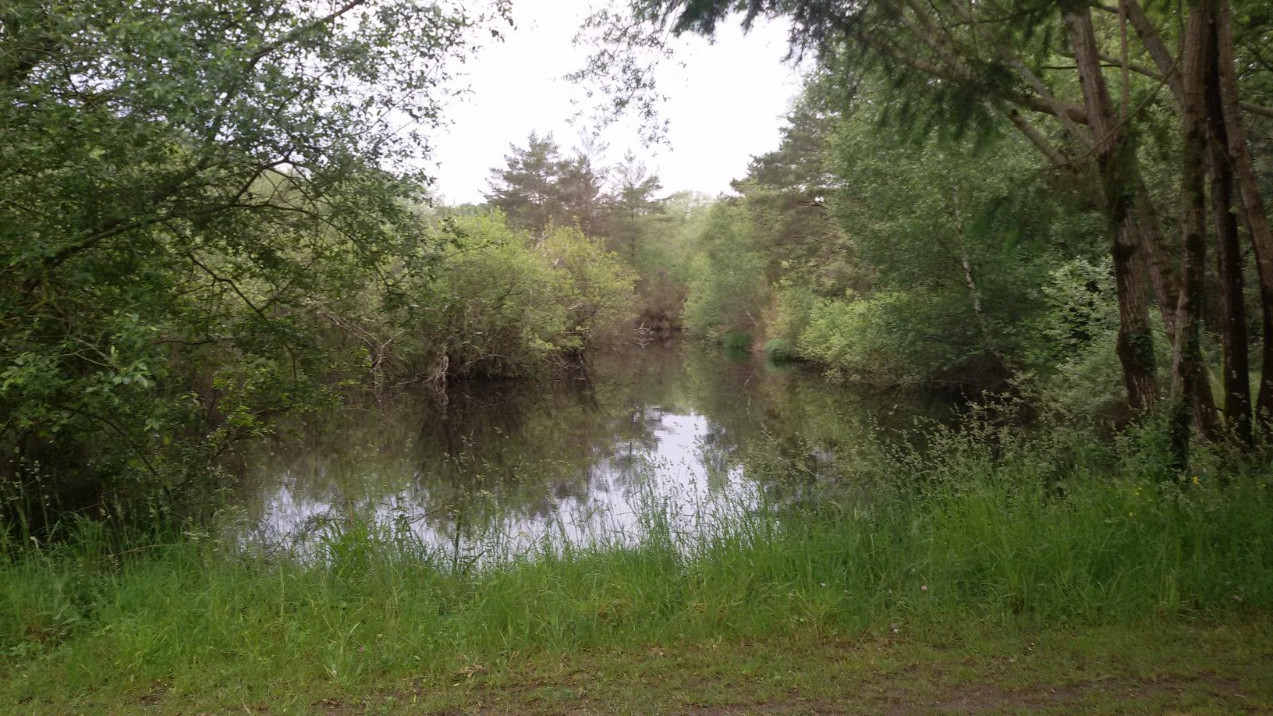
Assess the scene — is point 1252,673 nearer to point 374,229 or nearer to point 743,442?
point 374,229

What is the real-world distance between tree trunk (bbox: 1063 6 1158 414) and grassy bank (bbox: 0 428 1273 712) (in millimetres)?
1632

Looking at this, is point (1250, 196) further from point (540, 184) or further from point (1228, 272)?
point (540, 184)

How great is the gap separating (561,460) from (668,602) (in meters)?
10.2

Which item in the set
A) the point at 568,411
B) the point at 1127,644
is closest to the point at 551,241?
the point at 568,411

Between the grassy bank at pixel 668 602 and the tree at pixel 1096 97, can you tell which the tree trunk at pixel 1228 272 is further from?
the grassy bank at pixel 668 602

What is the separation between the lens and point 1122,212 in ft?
22.0

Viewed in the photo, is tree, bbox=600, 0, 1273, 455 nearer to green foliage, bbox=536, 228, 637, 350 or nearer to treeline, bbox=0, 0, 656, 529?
treeline, bbox=0, 0, 656, 529

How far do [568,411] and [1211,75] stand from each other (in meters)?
18.4

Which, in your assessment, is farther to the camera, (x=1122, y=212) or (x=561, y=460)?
(x=561, y=460)

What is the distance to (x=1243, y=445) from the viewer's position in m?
5.92

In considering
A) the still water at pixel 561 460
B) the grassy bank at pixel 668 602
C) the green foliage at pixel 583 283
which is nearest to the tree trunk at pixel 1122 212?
the grassy bank at pixel 668 602

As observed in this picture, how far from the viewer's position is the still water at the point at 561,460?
6.87 meters

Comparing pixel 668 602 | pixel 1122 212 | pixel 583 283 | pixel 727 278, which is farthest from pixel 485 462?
pixel 727 278

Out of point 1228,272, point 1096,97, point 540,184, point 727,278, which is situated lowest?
point 1228,272
